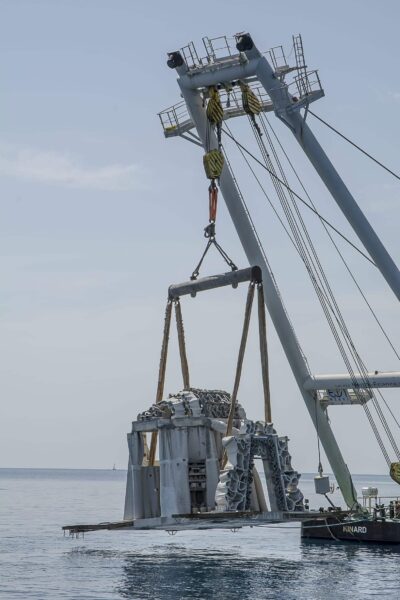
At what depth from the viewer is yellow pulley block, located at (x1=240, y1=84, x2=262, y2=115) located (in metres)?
52.0

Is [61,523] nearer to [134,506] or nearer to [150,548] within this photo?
[150,548]

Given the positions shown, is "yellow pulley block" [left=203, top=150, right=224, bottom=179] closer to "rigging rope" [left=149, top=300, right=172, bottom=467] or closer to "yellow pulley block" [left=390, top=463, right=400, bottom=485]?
"rigging rope" [left=149, top=300, right=172, bottom=467]

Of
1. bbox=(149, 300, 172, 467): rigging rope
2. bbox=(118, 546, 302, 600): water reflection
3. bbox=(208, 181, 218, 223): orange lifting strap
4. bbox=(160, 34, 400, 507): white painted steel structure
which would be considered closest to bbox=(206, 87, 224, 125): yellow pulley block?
bbox=(160, 34, 400, 507): white painted steel structure

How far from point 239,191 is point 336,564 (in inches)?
794

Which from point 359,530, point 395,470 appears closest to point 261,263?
point 395,470

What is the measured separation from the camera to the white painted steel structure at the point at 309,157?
165 ft

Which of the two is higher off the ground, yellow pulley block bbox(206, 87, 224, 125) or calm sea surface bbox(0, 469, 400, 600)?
yellow pulley block bbox(206, 87, 224, 125)

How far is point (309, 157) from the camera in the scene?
51531 millimetres

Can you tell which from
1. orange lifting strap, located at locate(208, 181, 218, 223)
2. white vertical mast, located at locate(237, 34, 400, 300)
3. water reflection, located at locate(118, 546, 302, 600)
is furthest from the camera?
white vertical mast, located at locate(237, 34, 400, 300)

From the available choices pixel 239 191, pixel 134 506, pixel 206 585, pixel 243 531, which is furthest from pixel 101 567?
pixel 243 531

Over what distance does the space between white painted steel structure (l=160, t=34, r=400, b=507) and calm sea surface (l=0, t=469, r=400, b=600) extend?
30.5ft

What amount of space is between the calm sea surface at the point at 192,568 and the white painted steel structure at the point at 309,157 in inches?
366

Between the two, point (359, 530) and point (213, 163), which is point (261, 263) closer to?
point (213, 163)

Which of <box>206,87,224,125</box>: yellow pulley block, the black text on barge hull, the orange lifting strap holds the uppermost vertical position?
<box>206,87,224,125</box>: yellow pulley block
